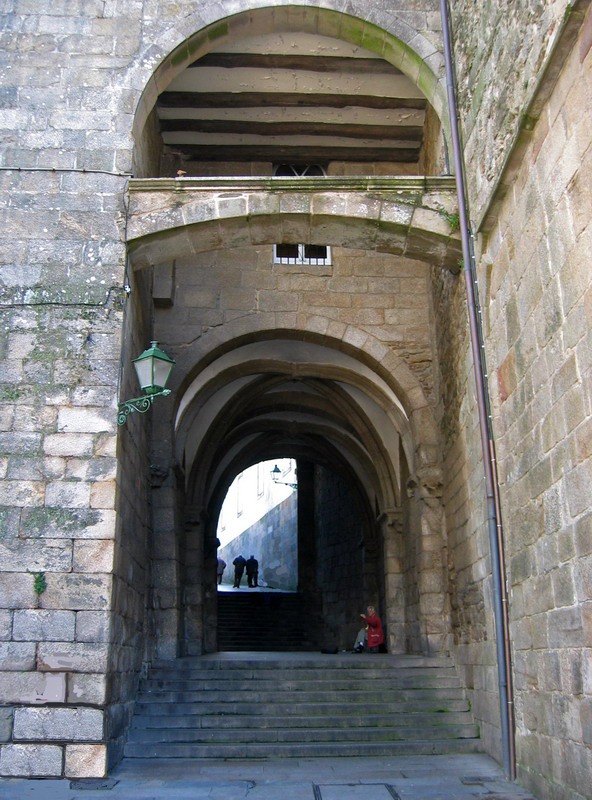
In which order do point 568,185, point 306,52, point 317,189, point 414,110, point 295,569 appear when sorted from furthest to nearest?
point 295,569 → point 414,110 → point 306,52 → point 317,189 → point 568,185

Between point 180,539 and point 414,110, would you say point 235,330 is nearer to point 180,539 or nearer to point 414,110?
point 180,539

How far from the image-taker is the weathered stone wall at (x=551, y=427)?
395 centimetres

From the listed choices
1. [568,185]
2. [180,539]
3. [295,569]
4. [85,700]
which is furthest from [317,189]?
[295,569]

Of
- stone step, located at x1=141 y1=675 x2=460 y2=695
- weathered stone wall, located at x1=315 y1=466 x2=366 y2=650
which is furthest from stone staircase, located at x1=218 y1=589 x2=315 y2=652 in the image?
stone step, located at x1=141 y1=675 x2=460 y2=695

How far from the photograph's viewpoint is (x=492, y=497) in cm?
561

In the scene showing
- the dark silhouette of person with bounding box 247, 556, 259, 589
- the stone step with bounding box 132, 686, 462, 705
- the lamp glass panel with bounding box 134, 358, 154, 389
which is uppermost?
the lamp glass panel with bounding box 134, 358, 154, 389

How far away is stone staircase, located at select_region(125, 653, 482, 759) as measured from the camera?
6.26m

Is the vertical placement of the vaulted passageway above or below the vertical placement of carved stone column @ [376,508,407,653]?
above

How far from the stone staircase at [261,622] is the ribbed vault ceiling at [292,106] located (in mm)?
10359

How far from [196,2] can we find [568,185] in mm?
4442

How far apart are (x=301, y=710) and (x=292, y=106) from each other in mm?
6304

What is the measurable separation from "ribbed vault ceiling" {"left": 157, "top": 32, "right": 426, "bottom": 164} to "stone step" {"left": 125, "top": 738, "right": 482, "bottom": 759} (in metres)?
6.22

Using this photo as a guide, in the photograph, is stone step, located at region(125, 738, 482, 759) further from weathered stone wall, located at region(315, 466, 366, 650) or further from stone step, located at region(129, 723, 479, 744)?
weathered stone wall, located at region(315, 466, 366, 650)

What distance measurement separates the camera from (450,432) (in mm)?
8047
